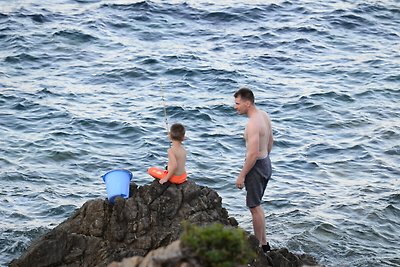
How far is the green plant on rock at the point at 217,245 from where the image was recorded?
29.1ft

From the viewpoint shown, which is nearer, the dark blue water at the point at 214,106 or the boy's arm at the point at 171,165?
the boy's arm at the point at 171,165

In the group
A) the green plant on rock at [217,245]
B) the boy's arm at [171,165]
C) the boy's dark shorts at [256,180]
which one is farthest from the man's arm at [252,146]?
the green plant on rock at [217,245]

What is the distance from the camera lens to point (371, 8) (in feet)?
97.3

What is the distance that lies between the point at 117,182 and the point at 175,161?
0.82 metres

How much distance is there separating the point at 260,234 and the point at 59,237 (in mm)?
2680

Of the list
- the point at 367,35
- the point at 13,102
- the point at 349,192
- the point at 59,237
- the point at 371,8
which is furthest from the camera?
the point at 371,8

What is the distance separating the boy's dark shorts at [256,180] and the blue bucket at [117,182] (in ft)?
→ 5.26

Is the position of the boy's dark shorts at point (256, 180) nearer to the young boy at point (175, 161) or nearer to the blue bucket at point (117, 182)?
the young boy at point (175, 161)

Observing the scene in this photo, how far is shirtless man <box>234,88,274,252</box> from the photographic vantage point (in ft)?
40.3

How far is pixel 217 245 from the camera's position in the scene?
8.97 metres

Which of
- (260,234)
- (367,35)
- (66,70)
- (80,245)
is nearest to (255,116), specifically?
(260,234)

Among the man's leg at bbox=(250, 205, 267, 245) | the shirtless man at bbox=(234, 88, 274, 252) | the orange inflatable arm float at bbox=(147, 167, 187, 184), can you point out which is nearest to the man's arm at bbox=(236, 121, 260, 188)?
the shirtless man at bbox=(234, 88, 274, 252)

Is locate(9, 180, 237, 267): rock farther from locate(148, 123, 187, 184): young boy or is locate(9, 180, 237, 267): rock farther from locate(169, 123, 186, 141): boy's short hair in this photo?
locate(169, 123, 186, 141): boy's short hair

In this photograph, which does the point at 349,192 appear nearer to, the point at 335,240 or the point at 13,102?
the point at 335,240
